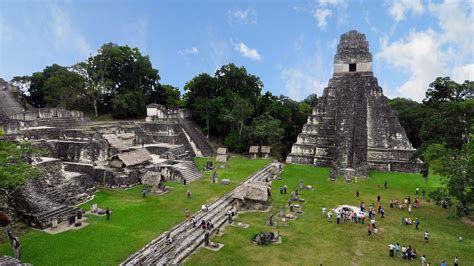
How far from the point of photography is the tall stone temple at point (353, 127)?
24.9m

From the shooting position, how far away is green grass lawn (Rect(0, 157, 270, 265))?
35.7 feet

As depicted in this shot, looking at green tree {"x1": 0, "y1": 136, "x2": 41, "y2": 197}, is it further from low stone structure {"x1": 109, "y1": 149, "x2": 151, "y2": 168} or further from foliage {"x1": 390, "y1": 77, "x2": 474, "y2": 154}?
foliage {"x1": 390, "y1": 77, "x2": 474, "y2": 154}

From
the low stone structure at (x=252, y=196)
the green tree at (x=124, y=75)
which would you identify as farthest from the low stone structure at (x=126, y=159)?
the green tree at (x=124, y=75)

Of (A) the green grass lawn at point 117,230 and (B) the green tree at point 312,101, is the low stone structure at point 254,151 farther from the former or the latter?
(B) the green tree at point 312,101

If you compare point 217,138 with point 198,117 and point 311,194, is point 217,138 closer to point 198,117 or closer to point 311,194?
point 198,117

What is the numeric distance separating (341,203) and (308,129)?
41.0 ft

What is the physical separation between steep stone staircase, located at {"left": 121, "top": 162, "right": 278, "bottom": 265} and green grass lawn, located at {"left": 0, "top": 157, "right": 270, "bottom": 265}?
39 cm

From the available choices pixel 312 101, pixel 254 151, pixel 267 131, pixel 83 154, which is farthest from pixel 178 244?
pixel 312 101

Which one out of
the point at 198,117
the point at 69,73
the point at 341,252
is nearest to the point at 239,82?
the point at 198,117

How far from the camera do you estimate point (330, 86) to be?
31.1m

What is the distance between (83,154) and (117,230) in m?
9.70

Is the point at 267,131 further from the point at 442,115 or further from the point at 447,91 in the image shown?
the point at 447,91

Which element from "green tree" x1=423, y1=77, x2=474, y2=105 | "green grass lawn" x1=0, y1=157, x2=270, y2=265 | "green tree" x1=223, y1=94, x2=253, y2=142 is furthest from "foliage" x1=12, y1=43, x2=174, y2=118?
"green tree" x1=423, y1=77, x2=474, y2=105

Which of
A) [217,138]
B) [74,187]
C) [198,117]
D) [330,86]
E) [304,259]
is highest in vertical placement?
[330,86]
